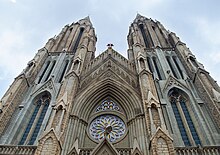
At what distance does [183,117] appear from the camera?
48.7ft

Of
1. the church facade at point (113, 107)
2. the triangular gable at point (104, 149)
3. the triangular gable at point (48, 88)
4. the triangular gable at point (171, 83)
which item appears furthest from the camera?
the triangular gable at point (48, 88)

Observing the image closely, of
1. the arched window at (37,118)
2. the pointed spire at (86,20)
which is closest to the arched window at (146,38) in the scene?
the pointed spire at (86,20)

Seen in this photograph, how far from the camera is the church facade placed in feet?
40.8

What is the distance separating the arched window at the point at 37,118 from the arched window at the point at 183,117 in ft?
35.0

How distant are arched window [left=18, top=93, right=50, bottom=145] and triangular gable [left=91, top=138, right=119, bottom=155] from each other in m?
5.04

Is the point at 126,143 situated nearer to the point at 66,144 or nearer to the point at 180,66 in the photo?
the point at 66,144

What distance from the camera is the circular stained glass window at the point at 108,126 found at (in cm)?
1469

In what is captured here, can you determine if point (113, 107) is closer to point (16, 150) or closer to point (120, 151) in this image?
point (120, 151)

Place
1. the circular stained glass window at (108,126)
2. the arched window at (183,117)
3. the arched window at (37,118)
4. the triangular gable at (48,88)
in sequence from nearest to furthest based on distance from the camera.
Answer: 1. the arched window at (183,117)
2. the arched window at (37,118)
3. the circular stained glass window at (108,126)
4. the triangular gable at (48,88)

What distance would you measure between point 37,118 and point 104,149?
6453 millimetres

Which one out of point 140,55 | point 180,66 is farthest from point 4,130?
point 180,66

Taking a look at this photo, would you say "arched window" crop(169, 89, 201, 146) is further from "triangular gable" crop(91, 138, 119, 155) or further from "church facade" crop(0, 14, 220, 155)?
"triangular gable" crop(91, 138, 119, 155)

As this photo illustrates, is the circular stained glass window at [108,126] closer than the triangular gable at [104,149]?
No

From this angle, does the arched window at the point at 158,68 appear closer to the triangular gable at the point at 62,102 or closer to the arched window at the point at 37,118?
the triangular gable at the point at 62,102
